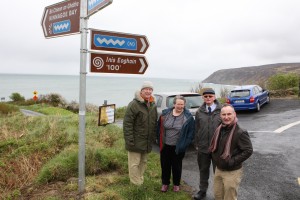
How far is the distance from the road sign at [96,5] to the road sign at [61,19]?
0.67 ft

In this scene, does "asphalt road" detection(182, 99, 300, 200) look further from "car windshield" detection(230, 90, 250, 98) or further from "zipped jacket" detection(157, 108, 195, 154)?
"car windshield" detection(230, 90, 250, 98)

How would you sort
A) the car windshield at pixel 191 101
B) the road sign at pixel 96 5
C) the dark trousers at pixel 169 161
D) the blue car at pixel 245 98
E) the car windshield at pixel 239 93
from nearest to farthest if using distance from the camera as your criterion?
the road sign at pixel 96 5 → the dark trousers at pixel 169 161 → the car windshield at pixel 191 101 → the blue car at pixel 245 98 → the car windshield at pixel 239 93

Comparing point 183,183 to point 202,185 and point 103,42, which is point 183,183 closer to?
point 202,185

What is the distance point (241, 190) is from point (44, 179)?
347 cm

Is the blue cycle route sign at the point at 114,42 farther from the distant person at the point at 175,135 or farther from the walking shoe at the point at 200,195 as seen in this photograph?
the walking shoe at the point at 200,195

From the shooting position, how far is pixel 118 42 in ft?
12.3

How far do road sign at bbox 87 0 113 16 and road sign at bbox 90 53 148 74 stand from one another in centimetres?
56

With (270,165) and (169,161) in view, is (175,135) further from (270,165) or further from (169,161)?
(270,165)

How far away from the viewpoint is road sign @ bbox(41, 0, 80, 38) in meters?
3.67

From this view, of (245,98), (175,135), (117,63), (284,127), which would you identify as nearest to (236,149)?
(175,135)

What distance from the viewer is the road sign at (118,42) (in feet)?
12.0

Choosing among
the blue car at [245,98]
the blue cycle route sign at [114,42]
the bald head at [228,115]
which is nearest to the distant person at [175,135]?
the bald head at [228,115]

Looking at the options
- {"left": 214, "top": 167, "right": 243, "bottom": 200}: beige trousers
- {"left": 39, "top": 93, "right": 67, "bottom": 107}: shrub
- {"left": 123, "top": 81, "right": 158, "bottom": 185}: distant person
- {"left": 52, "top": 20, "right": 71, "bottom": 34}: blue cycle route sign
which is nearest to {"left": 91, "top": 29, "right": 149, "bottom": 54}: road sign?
{"left": 52, "top": 20, "right": 71, "bottom": 34}: blue cycle route sign

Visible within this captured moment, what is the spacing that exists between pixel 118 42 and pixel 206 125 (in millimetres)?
1806
